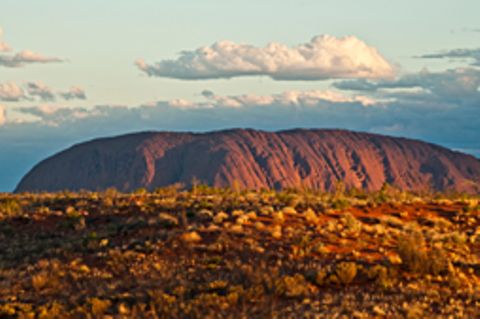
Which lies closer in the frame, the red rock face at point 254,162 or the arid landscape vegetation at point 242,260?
the arid landscape vegetation at point 242,260

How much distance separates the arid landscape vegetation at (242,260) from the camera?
16656 mm

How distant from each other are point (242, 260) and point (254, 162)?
110 m

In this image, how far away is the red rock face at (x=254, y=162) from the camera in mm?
127438

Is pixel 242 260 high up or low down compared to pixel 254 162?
up

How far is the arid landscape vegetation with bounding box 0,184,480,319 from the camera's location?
16656mm

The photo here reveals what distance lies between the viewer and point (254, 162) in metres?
131

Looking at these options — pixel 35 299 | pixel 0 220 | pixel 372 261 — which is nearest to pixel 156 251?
pixel 35 299

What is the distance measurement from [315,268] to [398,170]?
407ft

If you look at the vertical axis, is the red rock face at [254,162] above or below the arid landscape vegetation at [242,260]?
below

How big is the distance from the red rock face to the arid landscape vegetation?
91.0 meters

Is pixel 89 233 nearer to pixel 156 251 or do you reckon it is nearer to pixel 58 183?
pixel 156 251

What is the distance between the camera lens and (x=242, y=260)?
20625mm

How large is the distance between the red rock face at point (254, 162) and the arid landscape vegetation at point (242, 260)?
9101 centimetres

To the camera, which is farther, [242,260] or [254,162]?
[254,162]
